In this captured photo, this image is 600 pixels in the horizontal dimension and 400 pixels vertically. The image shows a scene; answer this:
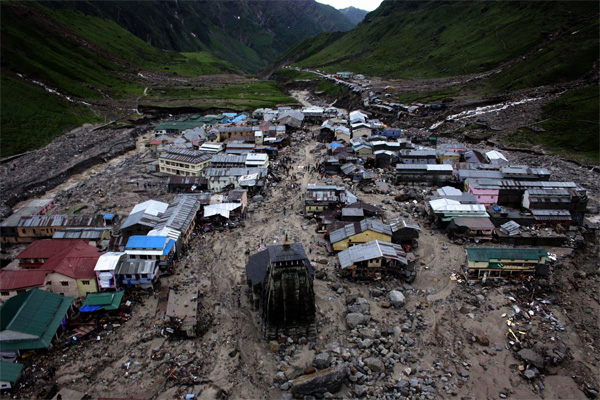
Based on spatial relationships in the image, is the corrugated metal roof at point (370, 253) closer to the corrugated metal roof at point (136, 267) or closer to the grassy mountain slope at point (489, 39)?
the corrugated metal roof at point (136, 267)

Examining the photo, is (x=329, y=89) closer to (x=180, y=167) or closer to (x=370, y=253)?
(x=180, y=167)

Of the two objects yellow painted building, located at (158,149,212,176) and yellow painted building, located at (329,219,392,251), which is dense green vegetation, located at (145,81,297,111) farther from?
yellow painted building, located at (329,219,392,251)

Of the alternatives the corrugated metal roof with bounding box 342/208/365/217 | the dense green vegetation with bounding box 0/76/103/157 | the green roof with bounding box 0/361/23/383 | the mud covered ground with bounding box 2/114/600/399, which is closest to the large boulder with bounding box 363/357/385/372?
the mud covered ground with bounding box 2/114/600/399

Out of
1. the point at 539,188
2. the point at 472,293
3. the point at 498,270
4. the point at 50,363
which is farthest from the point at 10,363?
the point at 539,188

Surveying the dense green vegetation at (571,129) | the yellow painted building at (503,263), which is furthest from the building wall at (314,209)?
the dense green vegetation at (571,129)

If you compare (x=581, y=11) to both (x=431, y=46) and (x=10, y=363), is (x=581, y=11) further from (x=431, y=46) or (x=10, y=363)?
(x=10, y=363)

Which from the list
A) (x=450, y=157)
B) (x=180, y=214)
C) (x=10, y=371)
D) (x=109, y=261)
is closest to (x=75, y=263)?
(x=109, y=261)
